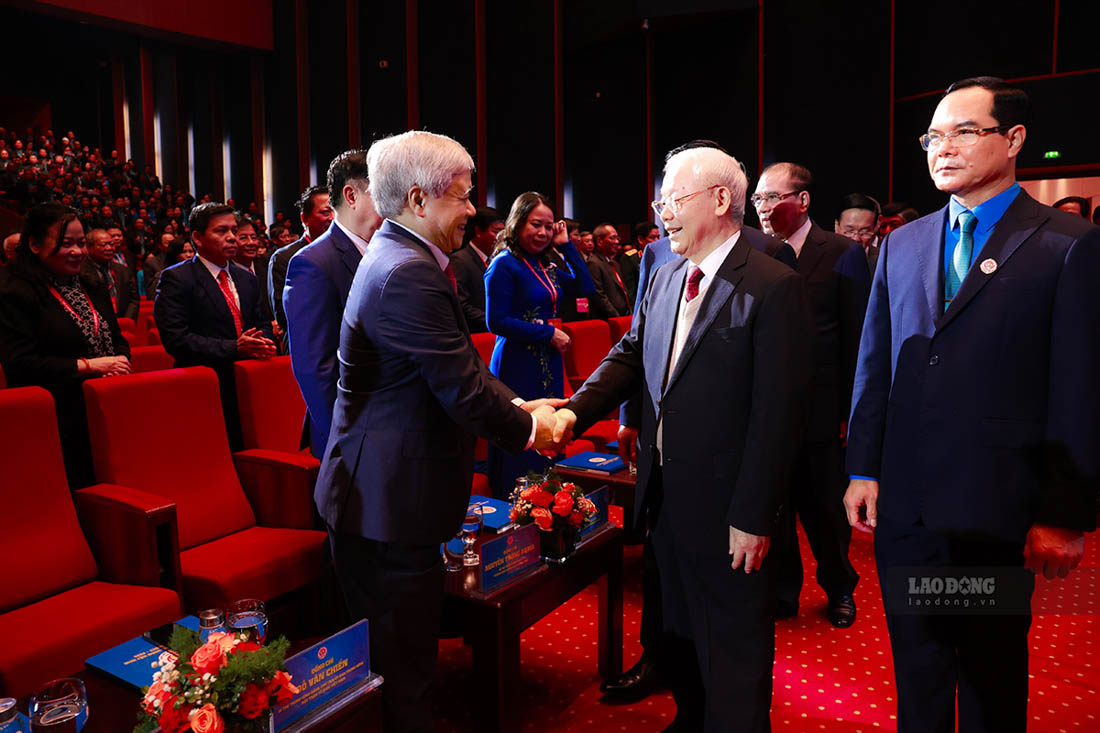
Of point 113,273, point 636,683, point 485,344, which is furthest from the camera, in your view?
point 113,273

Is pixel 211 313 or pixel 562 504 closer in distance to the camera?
pixel 562 504

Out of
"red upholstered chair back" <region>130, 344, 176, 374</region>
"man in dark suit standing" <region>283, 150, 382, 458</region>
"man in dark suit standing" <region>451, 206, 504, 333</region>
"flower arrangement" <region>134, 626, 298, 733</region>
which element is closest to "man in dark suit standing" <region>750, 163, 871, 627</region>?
"man in dark suit standing" <region>283, 150, 382, 458</region>

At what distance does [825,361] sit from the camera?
2.71 meters

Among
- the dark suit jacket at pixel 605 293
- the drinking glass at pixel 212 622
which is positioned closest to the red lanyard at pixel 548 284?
the drinking glass at pixel 212 622

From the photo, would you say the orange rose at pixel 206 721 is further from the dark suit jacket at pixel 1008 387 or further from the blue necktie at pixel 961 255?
the blue necktie at pixel 961 255

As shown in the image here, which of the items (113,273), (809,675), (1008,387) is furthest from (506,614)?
(113,273)

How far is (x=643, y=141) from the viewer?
10.1 meters

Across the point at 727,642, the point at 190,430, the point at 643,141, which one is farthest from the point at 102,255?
the point at 643,141

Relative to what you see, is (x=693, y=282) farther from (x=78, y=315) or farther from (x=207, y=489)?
(x=78, y=315)

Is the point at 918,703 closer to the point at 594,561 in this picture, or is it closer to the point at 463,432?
the point at 594,561

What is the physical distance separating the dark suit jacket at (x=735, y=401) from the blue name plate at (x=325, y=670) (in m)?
0.73

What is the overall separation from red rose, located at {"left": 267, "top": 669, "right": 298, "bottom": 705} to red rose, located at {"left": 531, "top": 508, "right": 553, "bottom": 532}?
0.98m

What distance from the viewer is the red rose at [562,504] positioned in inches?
86.0

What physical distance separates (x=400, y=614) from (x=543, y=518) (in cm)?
59
